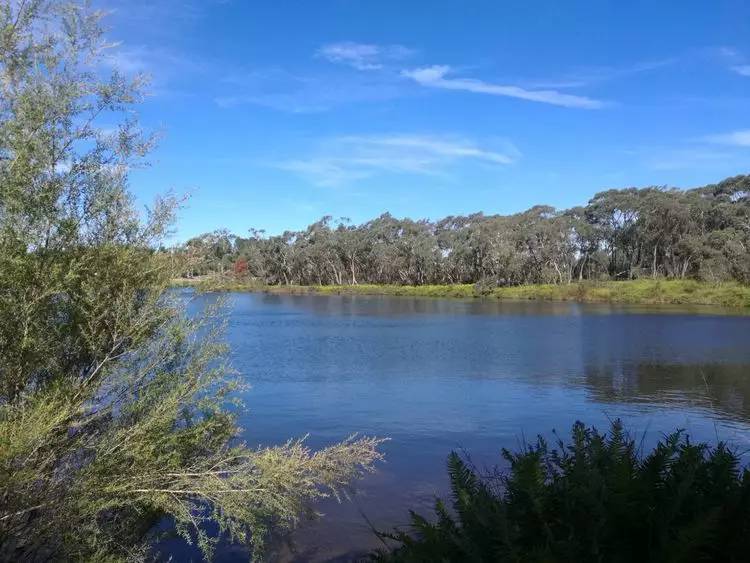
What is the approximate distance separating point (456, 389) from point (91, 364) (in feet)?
54.3

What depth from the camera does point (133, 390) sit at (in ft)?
25.0

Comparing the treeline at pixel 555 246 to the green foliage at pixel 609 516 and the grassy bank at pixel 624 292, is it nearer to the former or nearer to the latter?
the grassy bank at pixel 624 292

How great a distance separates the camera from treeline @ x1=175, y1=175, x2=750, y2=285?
71.9 metres

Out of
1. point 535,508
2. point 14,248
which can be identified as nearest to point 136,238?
point 14,248

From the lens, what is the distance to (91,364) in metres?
7.52

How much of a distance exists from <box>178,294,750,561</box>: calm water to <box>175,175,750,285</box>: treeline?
25.3 meters

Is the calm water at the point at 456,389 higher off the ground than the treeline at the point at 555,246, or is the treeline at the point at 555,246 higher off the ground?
the treeline at the point at 555,246

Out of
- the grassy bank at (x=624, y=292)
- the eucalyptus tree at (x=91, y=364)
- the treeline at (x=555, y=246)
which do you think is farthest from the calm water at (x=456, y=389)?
the treeline at (x=555, y=246)

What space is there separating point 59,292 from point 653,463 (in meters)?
6.21

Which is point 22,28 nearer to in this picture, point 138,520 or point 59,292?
point 59,292

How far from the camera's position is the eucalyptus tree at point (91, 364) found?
6426 mm

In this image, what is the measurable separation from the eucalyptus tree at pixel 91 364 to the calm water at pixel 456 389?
49.8 inches

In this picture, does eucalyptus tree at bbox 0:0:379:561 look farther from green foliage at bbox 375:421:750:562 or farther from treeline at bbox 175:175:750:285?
treeline at bbox 175:175:750:285

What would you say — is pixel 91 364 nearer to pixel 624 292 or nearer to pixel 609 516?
pixel 609 516
